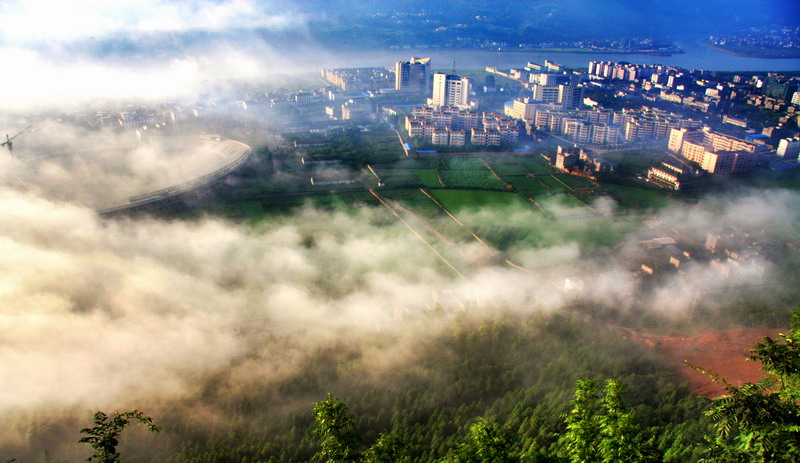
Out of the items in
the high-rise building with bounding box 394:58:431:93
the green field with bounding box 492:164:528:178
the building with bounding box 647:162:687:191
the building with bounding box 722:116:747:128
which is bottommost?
the green field with bounding box 492:164:528:178

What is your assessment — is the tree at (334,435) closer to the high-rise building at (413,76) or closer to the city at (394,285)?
the city at (394,285)

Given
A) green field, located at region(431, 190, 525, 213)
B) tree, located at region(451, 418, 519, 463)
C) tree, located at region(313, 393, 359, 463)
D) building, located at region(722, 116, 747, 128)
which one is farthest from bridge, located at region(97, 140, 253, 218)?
building, located at region(722, 116, 747, 128)

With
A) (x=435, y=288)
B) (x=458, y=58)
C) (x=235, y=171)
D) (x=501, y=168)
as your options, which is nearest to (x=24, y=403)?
(x=435, y=288)

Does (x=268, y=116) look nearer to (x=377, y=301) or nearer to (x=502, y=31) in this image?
(x=377, y=301)

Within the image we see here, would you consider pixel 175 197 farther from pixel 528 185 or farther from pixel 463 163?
pixel 528 185

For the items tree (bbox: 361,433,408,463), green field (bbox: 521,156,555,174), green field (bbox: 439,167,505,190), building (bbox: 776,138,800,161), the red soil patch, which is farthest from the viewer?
building (bbox: 776,138,800,161)

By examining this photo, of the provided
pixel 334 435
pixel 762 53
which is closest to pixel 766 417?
pixel 334 435

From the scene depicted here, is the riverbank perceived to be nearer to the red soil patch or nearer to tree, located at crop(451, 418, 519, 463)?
the red soil patch

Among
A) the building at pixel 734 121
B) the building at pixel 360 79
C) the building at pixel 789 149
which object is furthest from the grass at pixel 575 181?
the building at pixel 360 79
